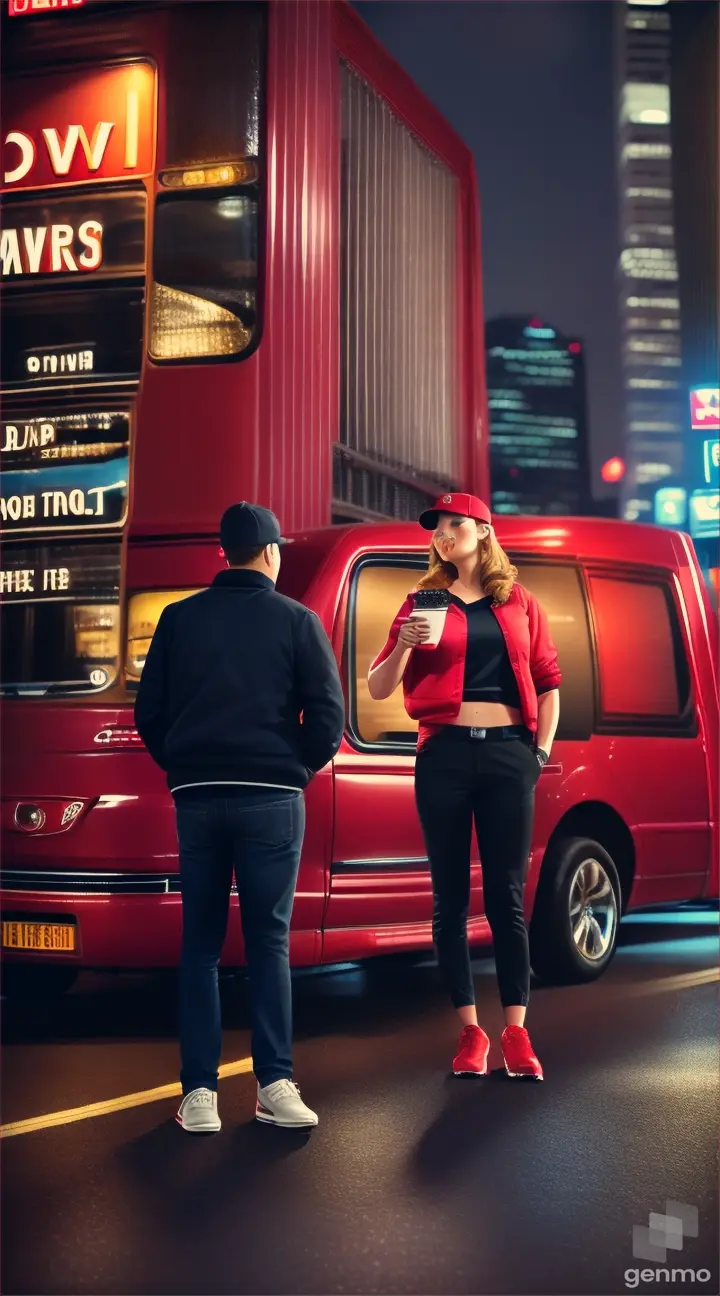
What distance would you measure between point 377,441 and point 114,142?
2.25 metres

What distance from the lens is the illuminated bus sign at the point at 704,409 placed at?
119 feet

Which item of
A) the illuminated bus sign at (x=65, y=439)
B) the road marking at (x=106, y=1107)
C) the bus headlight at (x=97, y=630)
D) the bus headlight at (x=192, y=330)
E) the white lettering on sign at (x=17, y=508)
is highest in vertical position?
the bus headlight at (x=192, y=330)

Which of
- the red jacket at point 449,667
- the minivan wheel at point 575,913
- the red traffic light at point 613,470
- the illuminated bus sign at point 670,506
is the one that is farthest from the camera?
the illuminated bus sign at point 670,506

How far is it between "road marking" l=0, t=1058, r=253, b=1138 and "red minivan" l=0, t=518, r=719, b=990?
933mm

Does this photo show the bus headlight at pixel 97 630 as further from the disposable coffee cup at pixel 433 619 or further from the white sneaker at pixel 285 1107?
the white sneaker at pixel 285 1107

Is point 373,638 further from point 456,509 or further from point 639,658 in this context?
point 639,658

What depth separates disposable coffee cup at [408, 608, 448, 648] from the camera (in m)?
5.28

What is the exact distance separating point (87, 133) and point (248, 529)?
438cm

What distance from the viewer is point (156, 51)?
863 cm

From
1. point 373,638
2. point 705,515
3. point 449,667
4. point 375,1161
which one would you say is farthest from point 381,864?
point 705,515

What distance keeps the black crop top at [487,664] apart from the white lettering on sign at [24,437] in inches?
148

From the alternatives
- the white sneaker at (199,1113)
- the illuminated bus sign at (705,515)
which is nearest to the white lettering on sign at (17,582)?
the white sneaker at (199,1113)

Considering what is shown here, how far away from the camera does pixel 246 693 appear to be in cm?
482

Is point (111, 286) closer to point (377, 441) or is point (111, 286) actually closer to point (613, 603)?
point (377, 441)
